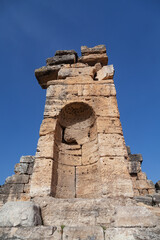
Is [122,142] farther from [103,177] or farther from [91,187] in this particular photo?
[91,187]

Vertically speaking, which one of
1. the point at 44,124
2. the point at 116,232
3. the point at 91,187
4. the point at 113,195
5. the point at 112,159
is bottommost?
the point at 116,232

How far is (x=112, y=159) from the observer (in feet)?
11.9

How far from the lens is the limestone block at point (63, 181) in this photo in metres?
3.68

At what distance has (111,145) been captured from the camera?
12.5 ft

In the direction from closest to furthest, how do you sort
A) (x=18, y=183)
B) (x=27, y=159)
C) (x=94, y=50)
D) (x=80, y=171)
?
(x=80, y=171)
(x=94, y=50)
(x=18, y=183)
(x=27, y=159)

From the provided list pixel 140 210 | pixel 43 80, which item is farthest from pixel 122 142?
pixel 43 80

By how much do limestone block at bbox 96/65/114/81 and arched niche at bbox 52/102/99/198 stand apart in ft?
4.06

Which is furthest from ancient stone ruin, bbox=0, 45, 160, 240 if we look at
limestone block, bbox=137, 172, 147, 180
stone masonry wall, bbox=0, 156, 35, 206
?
stone masonry wall, bbox=0, 156, 35, 206

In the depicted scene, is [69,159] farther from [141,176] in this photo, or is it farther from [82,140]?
[141,176]

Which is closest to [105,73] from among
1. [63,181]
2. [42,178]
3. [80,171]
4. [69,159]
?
[69,159]

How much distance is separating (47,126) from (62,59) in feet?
9.69

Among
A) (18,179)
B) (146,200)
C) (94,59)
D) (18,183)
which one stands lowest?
(146,200)

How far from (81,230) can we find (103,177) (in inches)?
46.7

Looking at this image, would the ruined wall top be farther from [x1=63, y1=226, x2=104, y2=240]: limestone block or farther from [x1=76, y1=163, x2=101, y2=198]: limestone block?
[x1=63, y1=226, x2=104, y2=240]: limestone block
